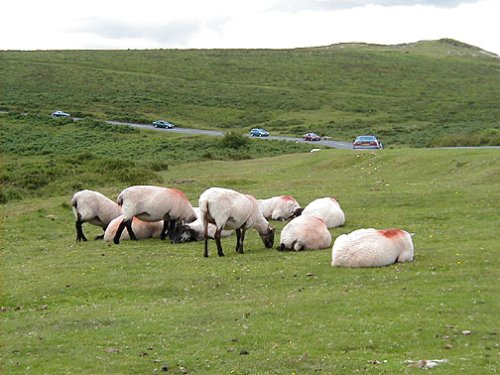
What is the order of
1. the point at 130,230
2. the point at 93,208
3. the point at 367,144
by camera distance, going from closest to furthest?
the point at 130,230 < the point at 93,208 < the point at 367,144

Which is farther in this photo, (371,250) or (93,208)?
(93,208)

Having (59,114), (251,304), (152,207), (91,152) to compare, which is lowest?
(91,152)

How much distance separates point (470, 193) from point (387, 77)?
121 metres

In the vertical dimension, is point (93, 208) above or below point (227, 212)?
below

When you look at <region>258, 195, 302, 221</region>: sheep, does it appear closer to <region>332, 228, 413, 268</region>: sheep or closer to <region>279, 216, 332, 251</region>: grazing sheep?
<region>279, 216, 332, 251</region>: grazing sheep

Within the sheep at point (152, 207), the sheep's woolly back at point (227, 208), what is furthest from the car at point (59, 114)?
the sheep's woolly back at point (227, 208)

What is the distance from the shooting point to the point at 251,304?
1416cm

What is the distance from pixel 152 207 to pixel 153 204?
9 centimetres

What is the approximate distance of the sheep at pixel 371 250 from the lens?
16.7 metres

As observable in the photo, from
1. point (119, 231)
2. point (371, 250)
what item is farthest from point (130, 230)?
point (371, 250)

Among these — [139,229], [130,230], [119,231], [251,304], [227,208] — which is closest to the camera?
[251,304]

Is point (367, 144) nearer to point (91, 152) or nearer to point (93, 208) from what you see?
point (91, 152)

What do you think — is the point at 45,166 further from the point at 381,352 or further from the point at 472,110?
the point at 472,110

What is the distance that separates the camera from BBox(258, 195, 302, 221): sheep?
2541cm
